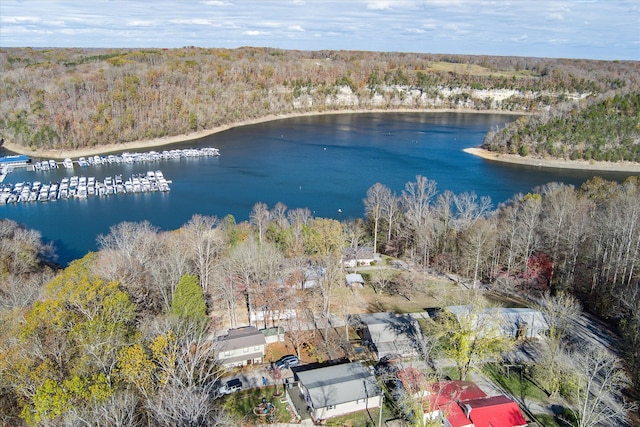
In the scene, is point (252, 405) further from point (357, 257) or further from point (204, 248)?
point (357, 257)

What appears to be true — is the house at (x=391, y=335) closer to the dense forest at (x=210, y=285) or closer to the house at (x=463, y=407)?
the dense forest at (x=210, y=285)

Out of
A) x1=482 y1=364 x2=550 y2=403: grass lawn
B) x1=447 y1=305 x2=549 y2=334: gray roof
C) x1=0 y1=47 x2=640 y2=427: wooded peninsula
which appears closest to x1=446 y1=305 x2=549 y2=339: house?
x1=447 y1=305 x2=549 y2=334: gray roof

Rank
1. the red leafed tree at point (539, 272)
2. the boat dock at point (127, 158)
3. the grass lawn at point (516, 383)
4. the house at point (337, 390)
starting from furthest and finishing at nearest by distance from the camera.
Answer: the boat dock at point (127, 158), the red leafed tree at point (539, 272), the grass lawn at point (516, 383), the house at point (337, 390)

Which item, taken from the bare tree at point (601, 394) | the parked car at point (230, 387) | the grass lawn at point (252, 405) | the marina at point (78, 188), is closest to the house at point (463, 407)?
the bare tree at point (601, 394)

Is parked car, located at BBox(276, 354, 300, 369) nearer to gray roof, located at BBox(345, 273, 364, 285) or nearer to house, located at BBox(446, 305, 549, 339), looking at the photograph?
house, located at BBox(446, 305, 549, 339)

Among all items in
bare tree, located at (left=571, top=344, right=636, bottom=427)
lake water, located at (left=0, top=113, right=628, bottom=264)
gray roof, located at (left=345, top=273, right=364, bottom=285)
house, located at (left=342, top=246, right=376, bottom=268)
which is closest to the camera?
bare tree, located at (left=571, top=344, right=636, bottom=427)

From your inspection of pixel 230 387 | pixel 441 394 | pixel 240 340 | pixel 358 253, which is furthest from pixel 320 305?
pixel 441 394

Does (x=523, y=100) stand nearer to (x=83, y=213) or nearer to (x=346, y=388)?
(x=83, y=213)
